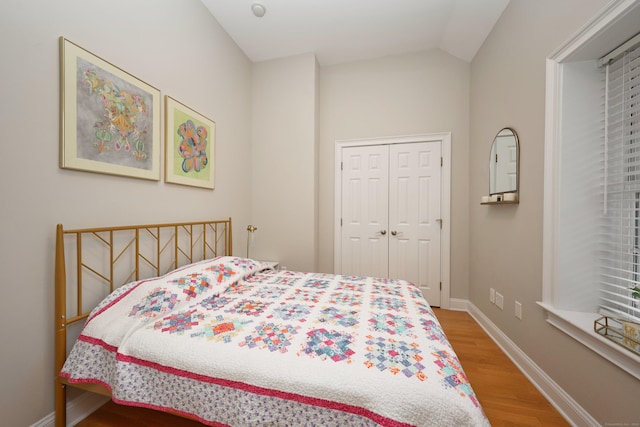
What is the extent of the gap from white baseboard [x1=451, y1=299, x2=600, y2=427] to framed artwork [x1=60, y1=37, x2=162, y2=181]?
2.94 m

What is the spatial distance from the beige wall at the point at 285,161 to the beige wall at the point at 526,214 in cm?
182

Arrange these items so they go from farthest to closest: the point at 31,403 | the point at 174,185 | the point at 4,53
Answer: the point at 174,185 < the point at 31,403 < the point at 4,53

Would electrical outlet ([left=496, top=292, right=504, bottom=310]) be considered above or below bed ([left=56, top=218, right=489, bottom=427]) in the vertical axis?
below

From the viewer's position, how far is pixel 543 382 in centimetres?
152

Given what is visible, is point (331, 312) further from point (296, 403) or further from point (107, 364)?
point (107, 364)

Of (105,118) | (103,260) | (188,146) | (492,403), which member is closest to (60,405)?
(103,260)

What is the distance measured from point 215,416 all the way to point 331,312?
0.71 m

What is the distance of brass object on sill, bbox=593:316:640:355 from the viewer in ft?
3.46

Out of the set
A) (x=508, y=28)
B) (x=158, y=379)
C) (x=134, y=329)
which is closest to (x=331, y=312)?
(x=158, y=379)

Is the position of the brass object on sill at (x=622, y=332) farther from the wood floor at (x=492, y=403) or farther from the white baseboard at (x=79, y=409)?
the white baseboard at (x=79, y=409)

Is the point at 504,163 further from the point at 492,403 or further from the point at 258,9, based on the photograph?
the point at 258,9

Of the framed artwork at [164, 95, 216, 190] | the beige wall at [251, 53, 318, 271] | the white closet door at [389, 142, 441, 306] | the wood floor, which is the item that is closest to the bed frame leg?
the wood floor

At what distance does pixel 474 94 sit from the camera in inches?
106

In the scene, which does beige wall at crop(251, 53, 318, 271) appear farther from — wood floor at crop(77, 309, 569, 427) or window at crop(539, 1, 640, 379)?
window at crop(539, 1, 640, 379)
